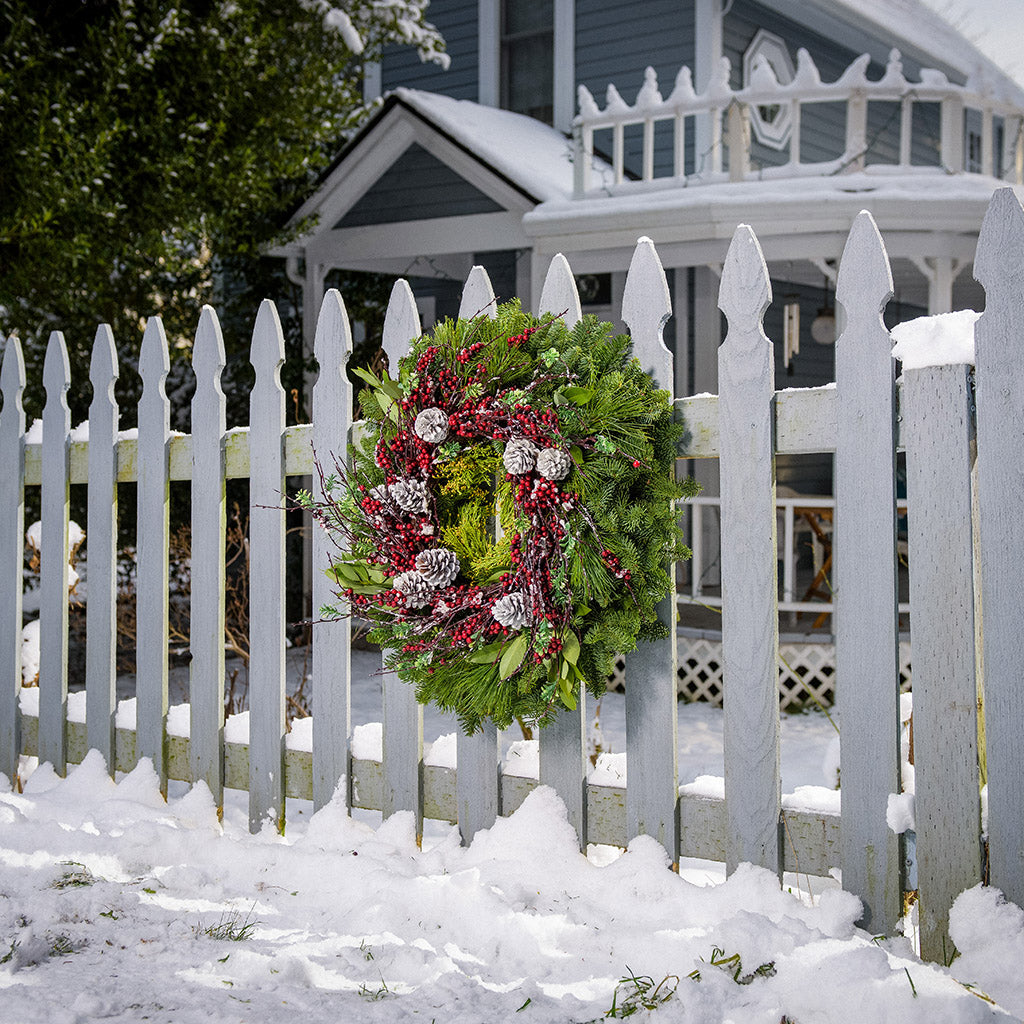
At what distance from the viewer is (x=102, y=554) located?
13.1 feet

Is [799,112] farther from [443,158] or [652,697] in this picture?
[652,697]

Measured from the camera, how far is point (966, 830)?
7.95 ft

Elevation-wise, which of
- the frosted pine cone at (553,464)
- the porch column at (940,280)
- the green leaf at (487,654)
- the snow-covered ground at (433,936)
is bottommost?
the snow-covered ground at (433,936)

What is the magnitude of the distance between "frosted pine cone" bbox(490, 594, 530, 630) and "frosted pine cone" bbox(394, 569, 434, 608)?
0.21 meters

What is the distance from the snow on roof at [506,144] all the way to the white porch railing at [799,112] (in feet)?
1.69

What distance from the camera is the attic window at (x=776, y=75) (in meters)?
11.3

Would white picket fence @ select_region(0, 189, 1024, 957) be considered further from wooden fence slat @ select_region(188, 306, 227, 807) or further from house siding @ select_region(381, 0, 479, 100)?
house siding @ select_region(381, 0, 479, 100)

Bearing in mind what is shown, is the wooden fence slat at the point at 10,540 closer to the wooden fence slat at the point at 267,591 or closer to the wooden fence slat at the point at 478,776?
the wooden fence slat at the point at 267,591

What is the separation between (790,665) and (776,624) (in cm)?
506

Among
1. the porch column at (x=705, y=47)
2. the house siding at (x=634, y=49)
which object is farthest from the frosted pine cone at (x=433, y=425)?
the house siding at (x=634, y=49)

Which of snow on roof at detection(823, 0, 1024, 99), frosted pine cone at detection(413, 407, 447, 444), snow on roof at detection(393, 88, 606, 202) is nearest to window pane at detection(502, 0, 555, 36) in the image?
snow on roof at detection(393, 88, 606, 202)

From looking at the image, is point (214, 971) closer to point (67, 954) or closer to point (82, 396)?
point (67, 954)

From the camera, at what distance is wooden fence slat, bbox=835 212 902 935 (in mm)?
2502

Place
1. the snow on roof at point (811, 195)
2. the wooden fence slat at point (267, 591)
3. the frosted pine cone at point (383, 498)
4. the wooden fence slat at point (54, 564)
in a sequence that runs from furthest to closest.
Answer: the snow on roof at point (811, 195)
the wooden fence slat at point (54, 564)
the wooden fence slat at point (267, 591)
the frosted pine cone at point (383, 498)
